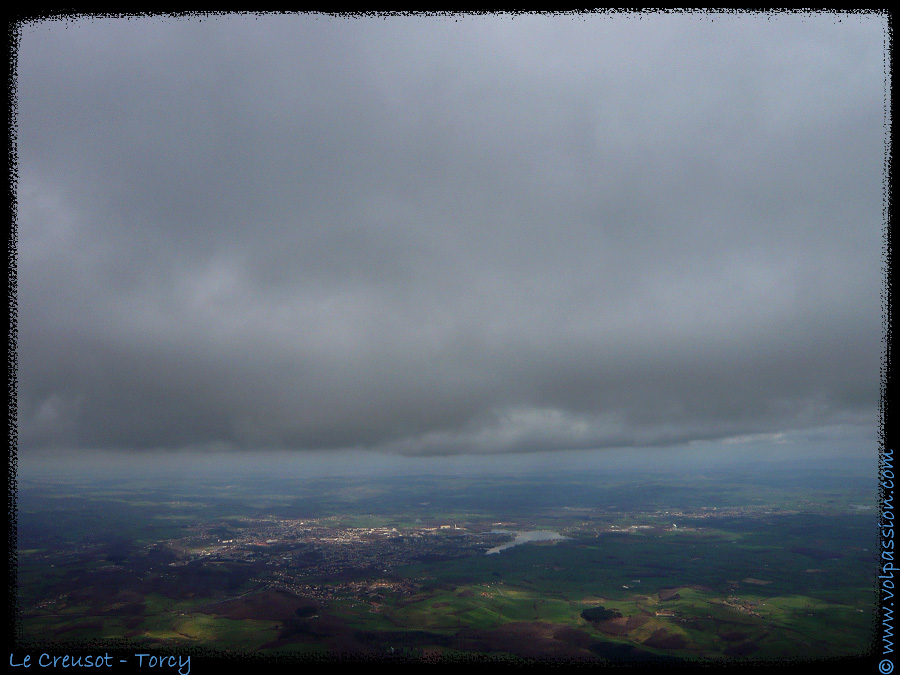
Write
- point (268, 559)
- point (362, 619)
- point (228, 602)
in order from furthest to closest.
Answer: point (268, 559)
point (228, 602)
point (362, 619)

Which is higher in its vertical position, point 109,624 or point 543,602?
point 109,624

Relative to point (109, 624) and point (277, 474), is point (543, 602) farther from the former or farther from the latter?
point (277, 474)

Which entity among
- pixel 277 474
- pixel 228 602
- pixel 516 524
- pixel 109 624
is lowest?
pixel 277 474

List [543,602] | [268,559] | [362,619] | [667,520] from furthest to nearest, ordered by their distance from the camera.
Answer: [667,520], [268,559], [543,602], [362,619]

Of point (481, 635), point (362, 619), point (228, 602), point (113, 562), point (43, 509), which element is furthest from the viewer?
point (43, 509)

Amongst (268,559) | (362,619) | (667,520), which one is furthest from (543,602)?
(667,520)

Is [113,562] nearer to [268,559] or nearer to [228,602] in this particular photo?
[268,559]

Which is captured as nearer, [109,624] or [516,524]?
[109,624]

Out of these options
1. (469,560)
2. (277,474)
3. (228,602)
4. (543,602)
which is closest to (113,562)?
(228,602)

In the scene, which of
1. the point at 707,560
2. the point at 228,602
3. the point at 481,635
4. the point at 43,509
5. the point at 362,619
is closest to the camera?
the point at 481,635
